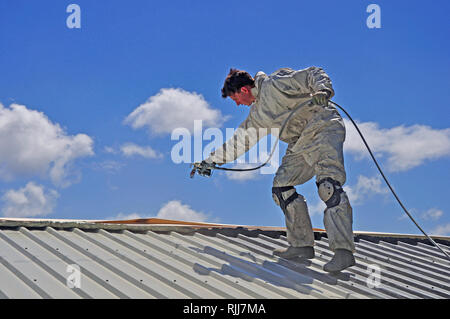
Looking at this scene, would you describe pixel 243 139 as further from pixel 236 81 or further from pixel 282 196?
pixel 282 196

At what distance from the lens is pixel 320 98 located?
12.0 feet

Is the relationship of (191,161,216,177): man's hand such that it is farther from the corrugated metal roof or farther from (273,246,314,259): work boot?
(273,246,314,259): work boot

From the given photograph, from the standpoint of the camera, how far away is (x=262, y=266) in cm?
375

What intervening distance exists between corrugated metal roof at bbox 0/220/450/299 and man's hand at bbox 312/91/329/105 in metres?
1.30

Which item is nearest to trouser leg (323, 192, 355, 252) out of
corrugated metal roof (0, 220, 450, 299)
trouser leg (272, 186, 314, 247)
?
corrugated metal roof (0, 220, 450, 299)

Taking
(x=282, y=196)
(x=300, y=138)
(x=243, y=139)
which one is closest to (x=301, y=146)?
(x=300, y=138)

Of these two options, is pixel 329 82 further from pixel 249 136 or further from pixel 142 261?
pixel 142 261

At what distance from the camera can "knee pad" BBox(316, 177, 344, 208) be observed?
12.1ft

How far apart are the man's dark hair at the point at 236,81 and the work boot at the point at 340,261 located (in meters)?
1.62

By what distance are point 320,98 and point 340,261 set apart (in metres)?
1.24

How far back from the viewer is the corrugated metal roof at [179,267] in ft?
9.38

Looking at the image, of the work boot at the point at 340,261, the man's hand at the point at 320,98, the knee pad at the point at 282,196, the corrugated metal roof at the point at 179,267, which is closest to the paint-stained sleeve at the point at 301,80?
the man's hand at the point at 320,98

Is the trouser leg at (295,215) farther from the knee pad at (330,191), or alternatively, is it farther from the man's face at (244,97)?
the man's face at (244,97)
